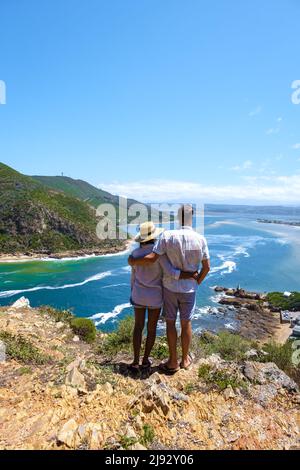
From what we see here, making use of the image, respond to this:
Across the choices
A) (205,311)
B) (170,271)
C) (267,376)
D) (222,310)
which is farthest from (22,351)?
(222,310)

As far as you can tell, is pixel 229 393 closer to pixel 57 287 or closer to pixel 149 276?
pixel 149 276

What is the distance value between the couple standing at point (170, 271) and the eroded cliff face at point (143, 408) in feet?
2.59

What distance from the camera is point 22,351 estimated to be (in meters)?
5.58

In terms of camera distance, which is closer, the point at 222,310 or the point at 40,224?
the point at 222,310

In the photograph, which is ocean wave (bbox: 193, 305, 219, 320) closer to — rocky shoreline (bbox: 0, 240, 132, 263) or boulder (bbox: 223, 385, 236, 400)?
boulder (bbox: 223, 385, 236, 400)

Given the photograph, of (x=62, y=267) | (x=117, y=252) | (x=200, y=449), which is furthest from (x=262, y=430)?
(x=117, y=252)

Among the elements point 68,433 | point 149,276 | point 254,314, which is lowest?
point 254,314

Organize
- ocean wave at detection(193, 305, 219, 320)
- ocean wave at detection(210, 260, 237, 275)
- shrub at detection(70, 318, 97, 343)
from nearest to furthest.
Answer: shrub at detection(70, 318, 97, 343)
ocean wave at detection(193, 305, 219, 320)
ocean wave at detection(210, 260, 237, 275)

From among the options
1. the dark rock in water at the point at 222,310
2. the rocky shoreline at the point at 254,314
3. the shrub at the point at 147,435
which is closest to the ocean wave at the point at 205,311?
the dark rock in water at the point at 222,310

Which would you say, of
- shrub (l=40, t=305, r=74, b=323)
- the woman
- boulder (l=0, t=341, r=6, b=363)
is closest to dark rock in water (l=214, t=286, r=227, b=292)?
shrub (l=40, t=305, r=74, b=323)

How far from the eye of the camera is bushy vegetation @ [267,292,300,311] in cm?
4256

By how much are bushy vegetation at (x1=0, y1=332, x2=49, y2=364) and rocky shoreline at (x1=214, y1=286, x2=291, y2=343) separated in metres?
30.0

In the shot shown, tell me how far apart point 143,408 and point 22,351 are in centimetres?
277

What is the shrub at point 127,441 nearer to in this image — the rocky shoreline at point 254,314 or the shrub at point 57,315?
the shrub at point 57,315
